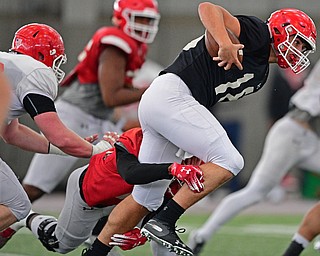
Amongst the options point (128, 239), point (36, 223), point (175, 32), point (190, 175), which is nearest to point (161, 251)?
point (128, 239)

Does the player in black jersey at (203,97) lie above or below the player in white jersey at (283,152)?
above

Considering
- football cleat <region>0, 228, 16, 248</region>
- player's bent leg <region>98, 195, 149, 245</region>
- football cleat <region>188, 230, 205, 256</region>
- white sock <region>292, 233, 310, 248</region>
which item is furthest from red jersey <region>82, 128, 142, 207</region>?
football cleat <region>188, 230, 205, 256</region>

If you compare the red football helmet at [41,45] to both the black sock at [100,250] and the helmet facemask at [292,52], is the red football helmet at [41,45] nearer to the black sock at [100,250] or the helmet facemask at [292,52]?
the black sock at [100,250]

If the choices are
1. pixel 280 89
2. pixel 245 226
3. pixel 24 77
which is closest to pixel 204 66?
pixel 24 77

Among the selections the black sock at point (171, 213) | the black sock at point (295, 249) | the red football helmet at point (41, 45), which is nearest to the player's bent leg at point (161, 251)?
the black sock at point (171, 213)

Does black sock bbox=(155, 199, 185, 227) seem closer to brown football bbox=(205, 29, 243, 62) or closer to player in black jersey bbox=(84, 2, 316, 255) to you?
player in black jersey bbox=(84, 2, 316, 255)

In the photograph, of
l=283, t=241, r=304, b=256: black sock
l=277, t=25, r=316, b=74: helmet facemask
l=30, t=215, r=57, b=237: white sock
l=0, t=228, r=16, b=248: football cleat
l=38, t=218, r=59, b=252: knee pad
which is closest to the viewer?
l=277, t=25, r=316, b=74: helmet facemask

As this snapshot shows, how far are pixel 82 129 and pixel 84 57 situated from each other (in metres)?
0.55

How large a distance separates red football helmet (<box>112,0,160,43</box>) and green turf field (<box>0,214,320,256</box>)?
161 centimetres

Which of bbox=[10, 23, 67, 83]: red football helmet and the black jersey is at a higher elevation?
the black jersey

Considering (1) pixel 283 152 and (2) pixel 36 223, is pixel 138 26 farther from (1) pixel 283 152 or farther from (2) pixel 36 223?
(2) pixel 36 223

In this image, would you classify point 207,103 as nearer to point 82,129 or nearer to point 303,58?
point 303,58

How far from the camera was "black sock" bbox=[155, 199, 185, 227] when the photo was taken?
464 cm

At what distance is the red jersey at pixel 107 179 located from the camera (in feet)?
16.6
